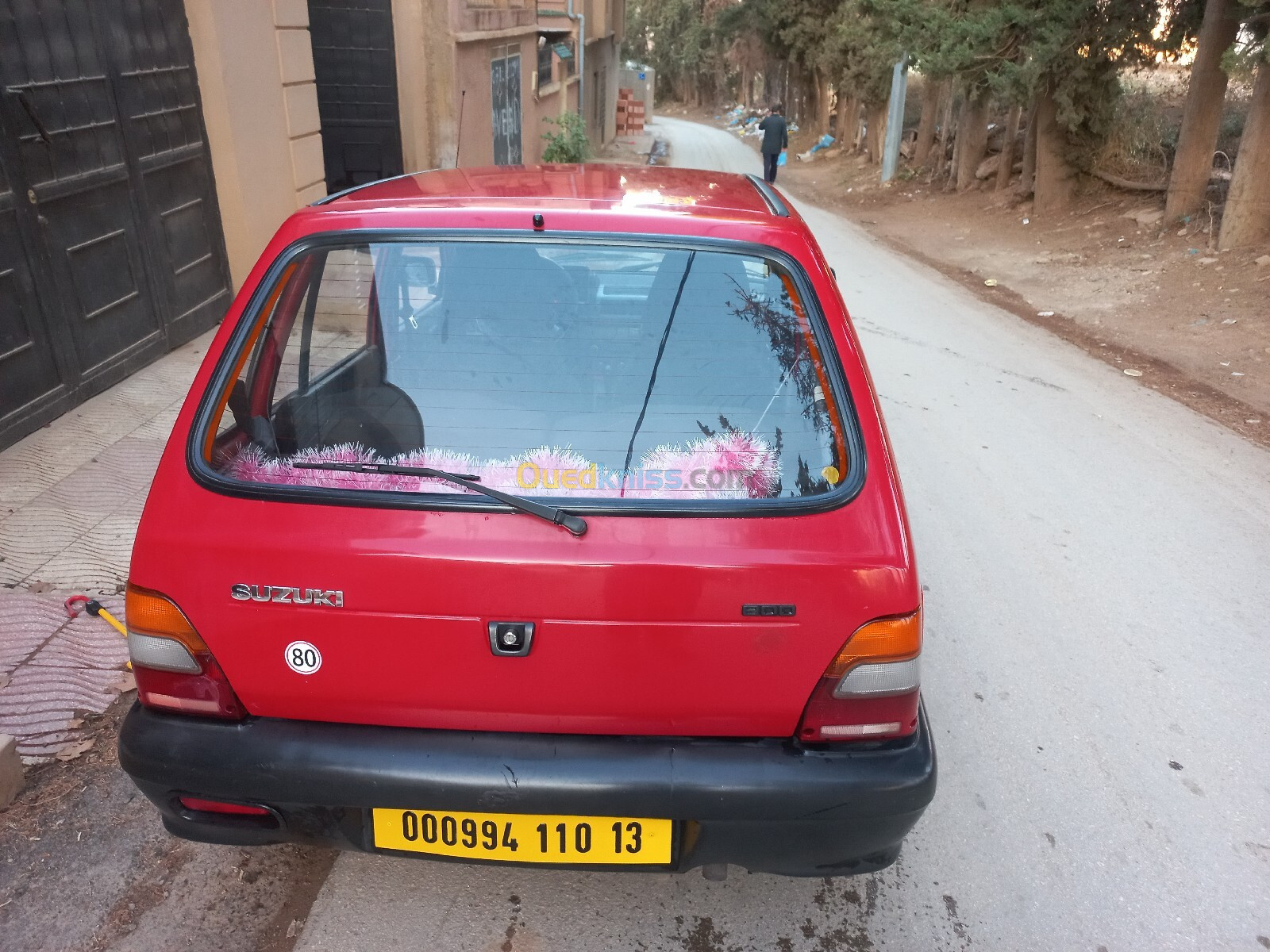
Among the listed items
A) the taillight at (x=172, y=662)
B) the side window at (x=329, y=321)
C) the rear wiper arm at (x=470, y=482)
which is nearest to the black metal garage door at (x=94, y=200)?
the side window at (x=329, y=321)

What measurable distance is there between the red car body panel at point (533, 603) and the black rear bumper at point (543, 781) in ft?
0.17

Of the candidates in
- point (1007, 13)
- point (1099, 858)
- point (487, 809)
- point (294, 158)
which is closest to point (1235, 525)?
point (1099, 858)

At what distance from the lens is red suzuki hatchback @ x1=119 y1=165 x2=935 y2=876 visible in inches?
72.2

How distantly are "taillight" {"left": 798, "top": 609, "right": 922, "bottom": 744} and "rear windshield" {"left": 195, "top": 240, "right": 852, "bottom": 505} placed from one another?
0.34 metres

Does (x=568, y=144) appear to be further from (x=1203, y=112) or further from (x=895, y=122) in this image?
(x=1203, y=112)

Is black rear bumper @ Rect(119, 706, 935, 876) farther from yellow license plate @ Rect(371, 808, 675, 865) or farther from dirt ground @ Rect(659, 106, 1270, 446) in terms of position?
dirt ground @ Rect(659, 106, 1270, 446)

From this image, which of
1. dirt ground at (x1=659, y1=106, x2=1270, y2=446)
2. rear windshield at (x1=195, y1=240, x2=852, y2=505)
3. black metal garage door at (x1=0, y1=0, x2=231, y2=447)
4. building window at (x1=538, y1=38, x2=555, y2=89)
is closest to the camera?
rear windshield at (x1=195, y1=240, x2=852, y2=505)

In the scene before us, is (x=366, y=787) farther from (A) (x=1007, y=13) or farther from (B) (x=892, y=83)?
(B) (x=892, y=83)

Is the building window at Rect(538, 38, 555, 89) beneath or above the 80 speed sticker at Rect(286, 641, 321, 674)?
above

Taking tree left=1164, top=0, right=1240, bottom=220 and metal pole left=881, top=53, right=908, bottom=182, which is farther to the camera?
metal pole left=881, top=53, right=908, bottom=182

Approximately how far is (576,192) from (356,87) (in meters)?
10.2

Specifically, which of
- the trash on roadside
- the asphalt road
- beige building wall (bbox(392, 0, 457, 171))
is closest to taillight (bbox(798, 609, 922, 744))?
the asphalt road

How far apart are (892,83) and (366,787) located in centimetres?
2285

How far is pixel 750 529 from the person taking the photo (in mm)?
1864
